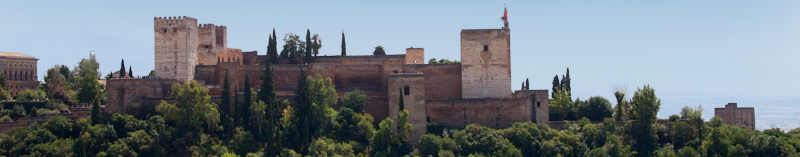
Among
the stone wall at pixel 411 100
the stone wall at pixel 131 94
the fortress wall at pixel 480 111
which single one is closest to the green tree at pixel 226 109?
the stone wall at pixel 131 94

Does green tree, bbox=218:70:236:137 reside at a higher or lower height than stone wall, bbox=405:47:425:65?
lower

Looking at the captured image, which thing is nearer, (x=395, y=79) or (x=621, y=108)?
(x=395, y=79)

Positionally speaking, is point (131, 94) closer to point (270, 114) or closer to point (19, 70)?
point (270, 114)

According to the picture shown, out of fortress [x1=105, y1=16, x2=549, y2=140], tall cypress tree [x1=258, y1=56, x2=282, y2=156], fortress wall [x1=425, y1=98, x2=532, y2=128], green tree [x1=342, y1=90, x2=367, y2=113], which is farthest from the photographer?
fortress wall [x1=425, y1=98, x2=532, y2=128]

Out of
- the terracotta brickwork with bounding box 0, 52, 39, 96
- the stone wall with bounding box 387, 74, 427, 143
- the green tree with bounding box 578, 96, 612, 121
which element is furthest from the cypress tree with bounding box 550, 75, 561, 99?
the terracotta brickwork with bounding box 0, 52, 39, 96

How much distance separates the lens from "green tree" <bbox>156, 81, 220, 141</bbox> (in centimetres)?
4434

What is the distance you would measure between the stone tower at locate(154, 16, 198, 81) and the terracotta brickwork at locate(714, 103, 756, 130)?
26.6 metres

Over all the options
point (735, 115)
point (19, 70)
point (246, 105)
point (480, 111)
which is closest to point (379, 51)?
point (480, 111)

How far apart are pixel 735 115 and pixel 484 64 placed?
43.6 ft

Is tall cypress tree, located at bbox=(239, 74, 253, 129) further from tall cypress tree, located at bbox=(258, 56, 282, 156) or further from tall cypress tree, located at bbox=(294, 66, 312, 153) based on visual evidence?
tall cypress tree, located at bbox=(294, 66, 312, 153)

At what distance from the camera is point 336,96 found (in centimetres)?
4738

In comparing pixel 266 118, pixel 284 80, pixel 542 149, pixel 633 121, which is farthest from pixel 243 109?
pixel 633 121

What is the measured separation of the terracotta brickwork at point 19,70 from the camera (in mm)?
61281

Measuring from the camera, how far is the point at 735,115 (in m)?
52.3
